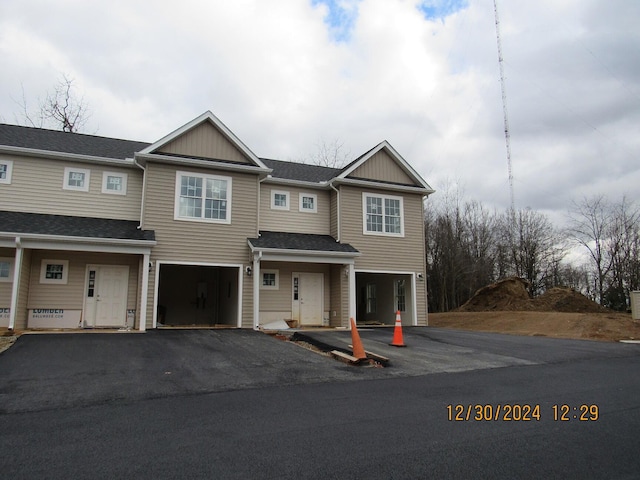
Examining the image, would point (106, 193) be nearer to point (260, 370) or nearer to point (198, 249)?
point (198, 249)

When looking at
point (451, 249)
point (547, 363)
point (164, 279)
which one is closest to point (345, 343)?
point (547, 363)

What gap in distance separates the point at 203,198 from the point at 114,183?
10.1 ft

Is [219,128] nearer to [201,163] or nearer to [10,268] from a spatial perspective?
[201,163]

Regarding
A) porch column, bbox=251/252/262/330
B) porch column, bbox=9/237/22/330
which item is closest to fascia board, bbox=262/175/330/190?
porch column, bbox=251/252/262/330

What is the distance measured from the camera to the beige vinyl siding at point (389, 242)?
17688 mm

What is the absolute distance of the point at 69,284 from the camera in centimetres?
1433

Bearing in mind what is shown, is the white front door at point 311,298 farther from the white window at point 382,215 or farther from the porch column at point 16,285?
the porch column at point 16,285

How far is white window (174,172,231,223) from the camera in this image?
49.9 ft

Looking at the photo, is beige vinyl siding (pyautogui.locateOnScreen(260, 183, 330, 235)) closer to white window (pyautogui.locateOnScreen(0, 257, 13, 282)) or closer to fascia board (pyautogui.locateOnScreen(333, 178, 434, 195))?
fascia board (pyautogui.locateOnScreen(333, 178, 434, 195))

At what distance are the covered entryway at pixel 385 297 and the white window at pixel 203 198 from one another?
6.14 meters

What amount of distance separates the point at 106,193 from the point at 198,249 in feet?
12.1

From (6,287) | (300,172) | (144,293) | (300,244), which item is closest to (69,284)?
(6,287)

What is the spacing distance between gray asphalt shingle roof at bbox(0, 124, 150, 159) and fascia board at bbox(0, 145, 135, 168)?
0.19 m

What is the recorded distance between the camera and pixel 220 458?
4.08 metres
